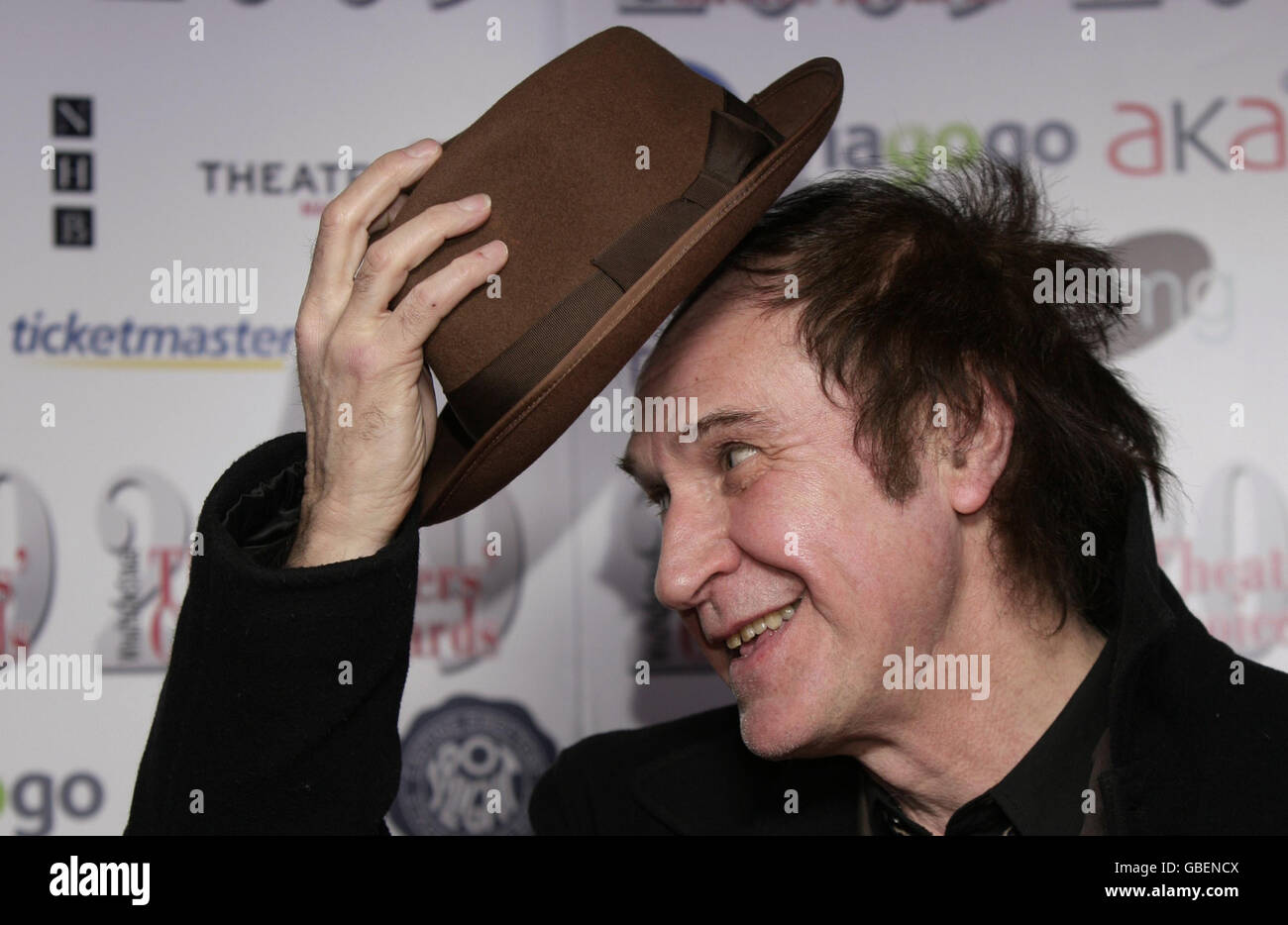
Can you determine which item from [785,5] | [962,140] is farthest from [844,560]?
[785,5]

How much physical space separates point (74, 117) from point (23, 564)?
2.72ft

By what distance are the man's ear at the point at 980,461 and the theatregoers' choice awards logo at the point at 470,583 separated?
952mm

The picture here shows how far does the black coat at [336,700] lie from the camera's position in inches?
51.8

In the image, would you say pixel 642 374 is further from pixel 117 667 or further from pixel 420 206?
pixel 117 667

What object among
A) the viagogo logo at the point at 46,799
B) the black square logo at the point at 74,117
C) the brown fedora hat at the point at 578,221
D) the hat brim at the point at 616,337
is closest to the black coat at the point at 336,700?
the hat brim at the point at 616,337

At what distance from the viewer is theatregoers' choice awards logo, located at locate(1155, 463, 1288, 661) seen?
222 cm

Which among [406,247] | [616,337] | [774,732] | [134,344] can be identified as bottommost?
[774,732]

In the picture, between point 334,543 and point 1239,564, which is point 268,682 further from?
point 1239,564

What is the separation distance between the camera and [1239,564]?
224 cm

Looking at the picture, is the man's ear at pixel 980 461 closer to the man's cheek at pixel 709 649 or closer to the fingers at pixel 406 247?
the man's cheek at pixel 709 649

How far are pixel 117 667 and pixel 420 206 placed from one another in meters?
1.26

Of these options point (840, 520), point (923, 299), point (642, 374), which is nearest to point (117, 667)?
point (642, 374)

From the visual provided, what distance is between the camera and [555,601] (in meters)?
2.27

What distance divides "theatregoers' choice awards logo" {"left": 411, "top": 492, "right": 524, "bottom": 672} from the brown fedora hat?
857 mm
